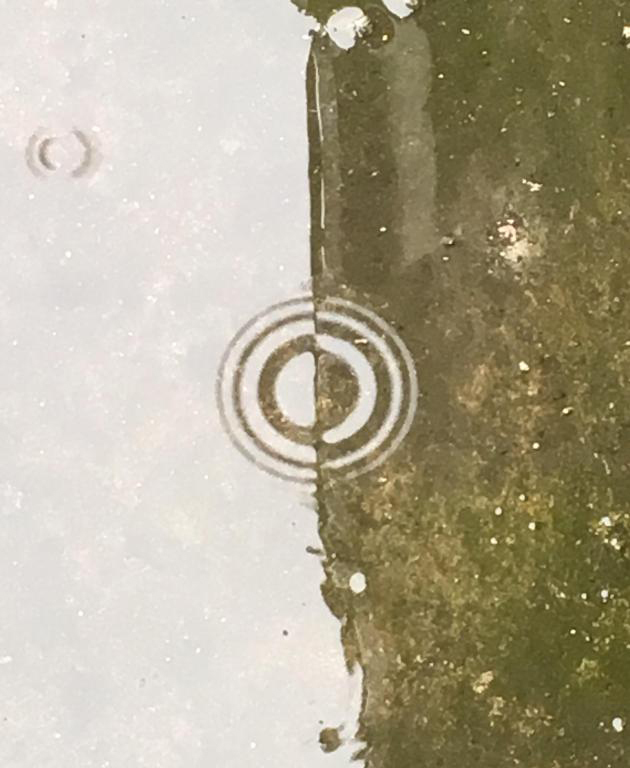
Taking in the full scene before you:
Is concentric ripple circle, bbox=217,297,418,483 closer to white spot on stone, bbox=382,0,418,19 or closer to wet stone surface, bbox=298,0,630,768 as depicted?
wet stone surface, bbox=298,0,630,768

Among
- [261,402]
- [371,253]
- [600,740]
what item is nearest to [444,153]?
[371,253]

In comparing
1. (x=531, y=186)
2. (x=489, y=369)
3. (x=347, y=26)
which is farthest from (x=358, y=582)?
(x=347, y=26)

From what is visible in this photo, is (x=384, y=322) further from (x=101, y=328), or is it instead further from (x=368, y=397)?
(x=101, y=328)

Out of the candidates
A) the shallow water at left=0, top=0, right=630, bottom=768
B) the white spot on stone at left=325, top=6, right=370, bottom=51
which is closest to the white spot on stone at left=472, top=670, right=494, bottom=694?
the shallow water at left=0, top=0, right=630, bottom=768

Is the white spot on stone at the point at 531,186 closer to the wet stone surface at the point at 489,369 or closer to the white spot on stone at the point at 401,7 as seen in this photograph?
the wet stone surface at the point at 489,369

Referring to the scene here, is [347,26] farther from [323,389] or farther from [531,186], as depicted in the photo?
[323,389]

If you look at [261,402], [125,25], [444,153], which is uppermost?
[125,25]
